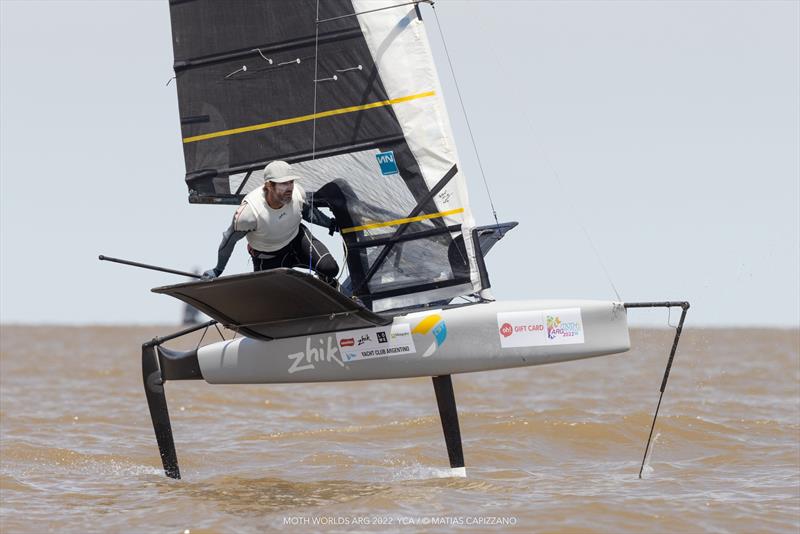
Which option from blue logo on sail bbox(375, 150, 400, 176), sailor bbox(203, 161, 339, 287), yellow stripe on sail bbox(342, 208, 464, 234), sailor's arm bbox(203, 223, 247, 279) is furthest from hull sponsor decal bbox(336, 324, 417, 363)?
blue logo on sail bbox(375, 150, 400, 176)

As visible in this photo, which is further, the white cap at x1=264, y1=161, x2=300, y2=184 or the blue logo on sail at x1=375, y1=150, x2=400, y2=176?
the blue logo on sail at x1=375, y1=150, x2=400, y2=176

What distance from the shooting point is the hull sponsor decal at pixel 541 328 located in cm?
610

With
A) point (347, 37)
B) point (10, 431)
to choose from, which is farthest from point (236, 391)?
point (347, 37)

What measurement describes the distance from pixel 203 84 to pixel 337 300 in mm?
1671

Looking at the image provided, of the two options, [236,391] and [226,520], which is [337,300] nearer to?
[226,520]

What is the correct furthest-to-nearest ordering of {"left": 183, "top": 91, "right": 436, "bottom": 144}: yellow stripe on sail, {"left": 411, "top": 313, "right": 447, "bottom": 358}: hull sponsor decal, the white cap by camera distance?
{"left": 183, "top": 91, "right": 436, "bottom": 144}: yellow stripe on sail → {"left": 411, "top": 313, "right": 447, "bottom": 358}: hull sponsor decal → the white cap

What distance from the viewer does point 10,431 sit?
943cm

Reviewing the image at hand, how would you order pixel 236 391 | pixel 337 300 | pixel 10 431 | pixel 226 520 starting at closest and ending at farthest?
pixel 226 520 < pixel 337 300 < pixel 10 431 < pixel 236 391

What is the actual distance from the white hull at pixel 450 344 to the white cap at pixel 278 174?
967mm

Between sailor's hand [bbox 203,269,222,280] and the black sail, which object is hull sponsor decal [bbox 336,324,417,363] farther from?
sailor's hand [bbox 203,269,222,280]

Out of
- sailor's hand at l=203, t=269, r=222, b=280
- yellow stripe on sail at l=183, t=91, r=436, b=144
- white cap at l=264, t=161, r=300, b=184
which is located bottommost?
sailor's hand at l=203, t=269, r=222, b=280

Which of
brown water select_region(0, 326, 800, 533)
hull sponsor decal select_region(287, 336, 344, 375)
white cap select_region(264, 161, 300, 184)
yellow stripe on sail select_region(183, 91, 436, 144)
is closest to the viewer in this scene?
brown water select_region(0, 326, 800, 533)

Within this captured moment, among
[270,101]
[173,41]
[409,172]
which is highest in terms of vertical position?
[173,41]

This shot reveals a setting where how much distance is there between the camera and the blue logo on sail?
658 centimetres
